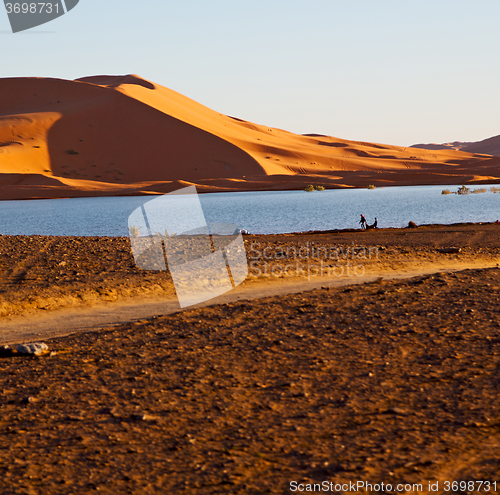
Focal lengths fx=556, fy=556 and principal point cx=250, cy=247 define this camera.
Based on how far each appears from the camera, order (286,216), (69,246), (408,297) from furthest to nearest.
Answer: (286,216)
(69,246)
(408,297)

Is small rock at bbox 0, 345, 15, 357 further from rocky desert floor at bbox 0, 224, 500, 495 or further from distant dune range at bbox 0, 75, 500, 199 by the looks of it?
distant dune range at bbox 0, 75, 500, 199

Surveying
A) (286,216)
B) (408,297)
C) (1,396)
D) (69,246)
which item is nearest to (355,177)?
(286,216)

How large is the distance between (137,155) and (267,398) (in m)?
90.5

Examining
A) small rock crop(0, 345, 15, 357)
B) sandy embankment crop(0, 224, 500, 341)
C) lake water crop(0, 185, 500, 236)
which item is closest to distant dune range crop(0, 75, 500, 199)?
lake water crop(0, 185, 500, 236)

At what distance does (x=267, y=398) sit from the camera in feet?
17.8

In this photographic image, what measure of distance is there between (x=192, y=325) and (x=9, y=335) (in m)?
3.03

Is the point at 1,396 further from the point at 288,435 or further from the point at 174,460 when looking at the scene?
the point at 288,435

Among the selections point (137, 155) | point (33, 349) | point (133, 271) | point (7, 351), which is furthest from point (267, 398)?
point (137, 155)

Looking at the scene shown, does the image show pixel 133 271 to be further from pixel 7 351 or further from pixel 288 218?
pixel 288 218

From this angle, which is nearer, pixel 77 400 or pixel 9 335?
pixel 77 400

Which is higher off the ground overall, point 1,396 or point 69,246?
point 69,246

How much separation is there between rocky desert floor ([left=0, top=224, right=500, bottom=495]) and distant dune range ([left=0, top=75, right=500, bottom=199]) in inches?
2467

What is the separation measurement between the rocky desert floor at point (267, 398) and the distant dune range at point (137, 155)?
62658mm

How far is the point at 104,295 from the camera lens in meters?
11.5
